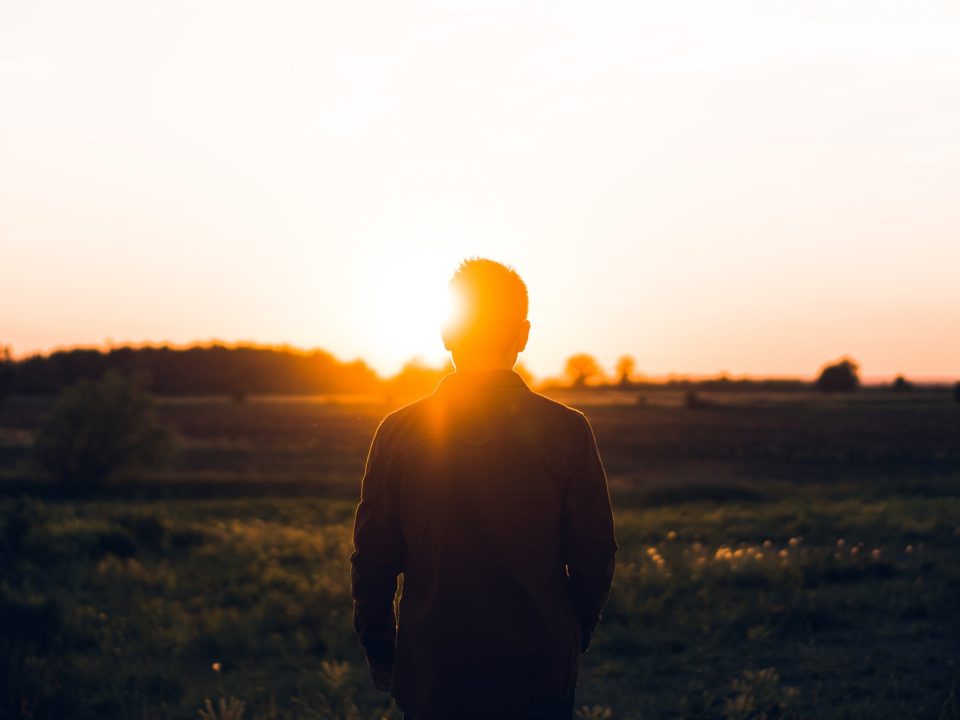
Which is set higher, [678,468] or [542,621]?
[542,621]

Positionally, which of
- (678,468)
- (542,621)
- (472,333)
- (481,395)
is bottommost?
(678,468)

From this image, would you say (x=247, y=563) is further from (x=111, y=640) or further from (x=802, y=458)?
(x=802, y=458)

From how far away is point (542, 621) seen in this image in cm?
248

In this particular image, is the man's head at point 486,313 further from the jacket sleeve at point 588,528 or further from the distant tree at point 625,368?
the distant tree at point 625,368

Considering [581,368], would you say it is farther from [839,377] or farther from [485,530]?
[485,530]

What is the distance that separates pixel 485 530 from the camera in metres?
2.46

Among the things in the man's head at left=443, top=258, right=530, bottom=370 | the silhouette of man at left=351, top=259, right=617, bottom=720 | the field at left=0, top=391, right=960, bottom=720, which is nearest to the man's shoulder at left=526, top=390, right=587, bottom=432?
the silhouette of man at left=351, top=259, right=617, bottom=720

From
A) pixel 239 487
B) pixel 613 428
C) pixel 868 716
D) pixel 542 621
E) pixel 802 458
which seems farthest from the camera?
pixel 613 428

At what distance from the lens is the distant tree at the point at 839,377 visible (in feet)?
405

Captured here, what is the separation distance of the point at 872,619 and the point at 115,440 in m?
24.4

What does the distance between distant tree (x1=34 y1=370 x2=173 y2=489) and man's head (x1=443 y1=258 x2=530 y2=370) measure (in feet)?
89.4

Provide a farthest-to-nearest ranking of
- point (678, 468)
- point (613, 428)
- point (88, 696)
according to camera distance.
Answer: point (613, 428)
point (678, 468)
point (88, 696)

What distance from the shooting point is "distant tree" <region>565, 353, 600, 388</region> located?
12416 cm

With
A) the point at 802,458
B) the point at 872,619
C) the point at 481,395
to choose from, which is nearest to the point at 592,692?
the point at 872,619
